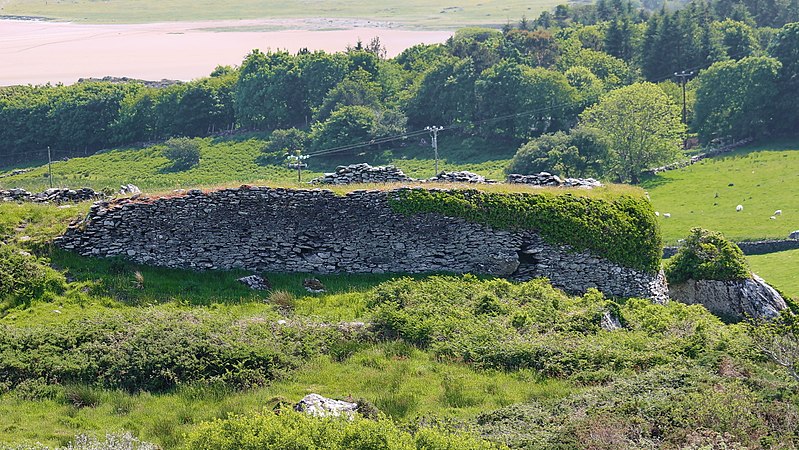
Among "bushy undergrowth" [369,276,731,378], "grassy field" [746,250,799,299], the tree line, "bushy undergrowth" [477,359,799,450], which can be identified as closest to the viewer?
"bushy undergrowth" [477,359,799,450]

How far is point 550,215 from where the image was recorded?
2622cm

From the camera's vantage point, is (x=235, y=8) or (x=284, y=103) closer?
(x=284, y=103)

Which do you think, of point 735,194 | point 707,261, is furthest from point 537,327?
point 735,194

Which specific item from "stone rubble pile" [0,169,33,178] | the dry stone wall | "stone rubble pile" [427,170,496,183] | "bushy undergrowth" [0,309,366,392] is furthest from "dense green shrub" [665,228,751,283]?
"stone rubble pile" [0,169,33,178]

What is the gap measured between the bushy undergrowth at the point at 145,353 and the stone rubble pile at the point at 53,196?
7361 mm

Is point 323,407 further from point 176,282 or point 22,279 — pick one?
point 22,279

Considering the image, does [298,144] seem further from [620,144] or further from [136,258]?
[136,258]

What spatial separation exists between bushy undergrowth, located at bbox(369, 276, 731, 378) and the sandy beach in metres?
82.0

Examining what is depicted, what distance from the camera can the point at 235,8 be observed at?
655 feet

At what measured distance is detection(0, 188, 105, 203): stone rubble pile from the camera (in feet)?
91.0

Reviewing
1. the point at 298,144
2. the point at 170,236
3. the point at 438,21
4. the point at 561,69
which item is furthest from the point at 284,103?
the point at 438,21

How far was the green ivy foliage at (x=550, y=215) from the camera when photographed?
2609 centimetres

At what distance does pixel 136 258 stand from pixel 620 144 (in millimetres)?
43909

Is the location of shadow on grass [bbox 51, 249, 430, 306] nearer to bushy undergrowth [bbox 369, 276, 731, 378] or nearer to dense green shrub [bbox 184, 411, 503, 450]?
bushy undergrowth [bbox 369, 276, 731, 378]
